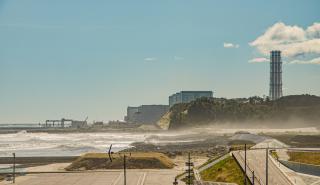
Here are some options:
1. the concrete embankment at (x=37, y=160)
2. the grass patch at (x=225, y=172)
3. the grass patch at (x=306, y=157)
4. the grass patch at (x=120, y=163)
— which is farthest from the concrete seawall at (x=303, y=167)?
the concrete embankment at (x=37, y=160)

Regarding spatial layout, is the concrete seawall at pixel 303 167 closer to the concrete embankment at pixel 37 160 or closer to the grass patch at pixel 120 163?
the grass patch at pixel 120 163

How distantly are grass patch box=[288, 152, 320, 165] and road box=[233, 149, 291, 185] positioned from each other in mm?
4138

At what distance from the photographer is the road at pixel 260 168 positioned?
66.9 meters

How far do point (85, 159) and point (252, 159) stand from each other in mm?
42687

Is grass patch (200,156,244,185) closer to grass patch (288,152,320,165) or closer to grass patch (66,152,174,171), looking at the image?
grass patch (288,152,320,165)

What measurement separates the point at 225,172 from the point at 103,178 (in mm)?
25194

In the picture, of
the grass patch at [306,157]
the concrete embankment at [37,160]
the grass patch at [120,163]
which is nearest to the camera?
the grass patch at [306,157]

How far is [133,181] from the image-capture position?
84312 mm

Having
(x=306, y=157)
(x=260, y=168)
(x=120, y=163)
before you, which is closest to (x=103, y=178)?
(x=120, y=163)

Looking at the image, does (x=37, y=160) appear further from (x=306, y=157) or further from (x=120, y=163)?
(x=306, y=157)

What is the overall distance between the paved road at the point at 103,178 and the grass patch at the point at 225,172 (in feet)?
24.2

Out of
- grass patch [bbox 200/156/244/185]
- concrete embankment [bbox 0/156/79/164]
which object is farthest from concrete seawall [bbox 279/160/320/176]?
concrete embankment [bbox 0/156/79/164]

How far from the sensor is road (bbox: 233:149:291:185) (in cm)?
6694

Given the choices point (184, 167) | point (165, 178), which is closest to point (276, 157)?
point (165, 178)
